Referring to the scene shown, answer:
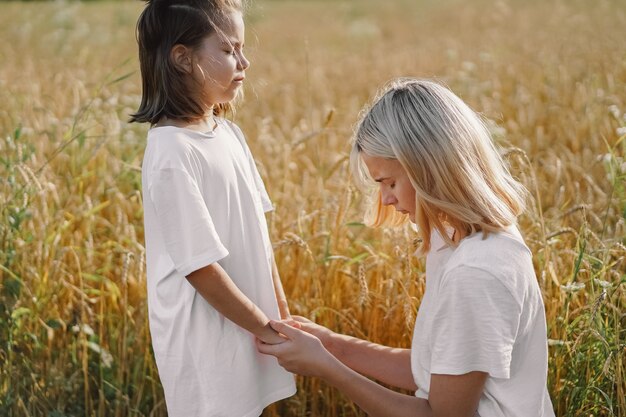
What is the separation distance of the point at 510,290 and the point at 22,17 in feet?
30.7

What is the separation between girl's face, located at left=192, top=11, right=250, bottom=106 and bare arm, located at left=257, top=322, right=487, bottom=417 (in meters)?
0.54

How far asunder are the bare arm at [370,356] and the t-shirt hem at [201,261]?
0.42 metres

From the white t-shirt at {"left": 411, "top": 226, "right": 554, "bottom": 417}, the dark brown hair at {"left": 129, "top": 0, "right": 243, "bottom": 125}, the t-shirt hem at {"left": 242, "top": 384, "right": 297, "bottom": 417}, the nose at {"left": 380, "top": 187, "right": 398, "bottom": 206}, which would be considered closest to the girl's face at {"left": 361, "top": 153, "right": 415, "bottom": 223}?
the nose at {"left": 380, "top": 187, "right": 398, "bottom": 206}

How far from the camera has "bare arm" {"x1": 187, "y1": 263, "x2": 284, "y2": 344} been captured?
1.67 m

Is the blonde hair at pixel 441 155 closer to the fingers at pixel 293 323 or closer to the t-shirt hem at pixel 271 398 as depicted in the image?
the fingers at pixel 293 323

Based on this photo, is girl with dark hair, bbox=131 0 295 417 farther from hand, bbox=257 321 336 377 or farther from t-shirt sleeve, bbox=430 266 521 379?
t-shirt sleeve, bbox=430 266 521 379

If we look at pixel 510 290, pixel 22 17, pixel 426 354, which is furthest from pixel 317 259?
pixel 22 17

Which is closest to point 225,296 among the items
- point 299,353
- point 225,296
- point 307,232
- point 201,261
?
point 225,296

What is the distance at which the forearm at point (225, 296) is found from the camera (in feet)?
5.49

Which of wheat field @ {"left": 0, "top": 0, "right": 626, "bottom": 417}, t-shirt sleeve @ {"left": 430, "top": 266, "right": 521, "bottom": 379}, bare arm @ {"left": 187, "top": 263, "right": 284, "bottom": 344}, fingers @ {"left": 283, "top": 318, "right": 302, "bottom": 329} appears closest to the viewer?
t-shirt sleeve @ {"left": 430, "top": 266, "right": 521, "bottom": 379}

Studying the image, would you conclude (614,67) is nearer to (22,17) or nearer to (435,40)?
(435,40)

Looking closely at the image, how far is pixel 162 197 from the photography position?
164cm

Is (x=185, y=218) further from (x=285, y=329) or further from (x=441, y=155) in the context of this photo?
(x=441, y=155)

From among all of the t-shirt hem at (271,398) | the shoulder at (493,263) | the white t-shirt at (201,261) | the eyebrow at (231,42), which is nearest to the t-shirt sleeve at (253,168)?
the white t-shirt at (201,261)
